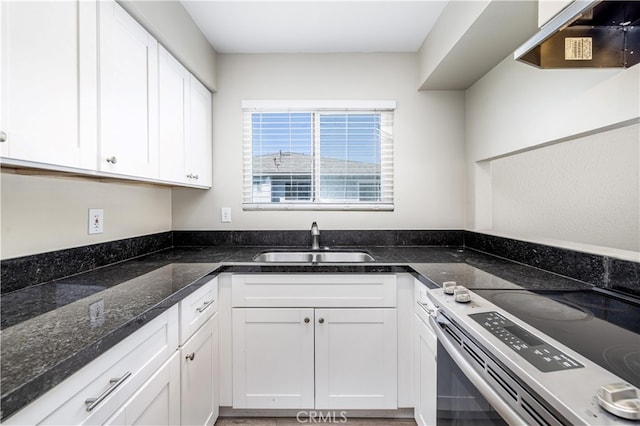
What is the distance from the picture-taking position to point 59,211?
125 centimetres

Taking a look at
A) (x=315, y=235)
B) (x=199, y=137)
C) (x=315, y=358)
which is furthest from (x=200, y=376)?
(x=199, y=137)

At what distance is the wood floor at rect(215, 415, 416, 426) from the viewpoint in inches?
63.4

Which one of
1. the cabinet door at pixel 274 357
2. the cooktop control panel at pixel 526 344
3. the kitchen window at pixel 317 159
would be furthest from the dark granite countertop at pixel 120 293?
the kitchen window at pixel 317 159

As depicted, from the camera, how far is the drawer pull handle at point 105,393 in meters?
0.69

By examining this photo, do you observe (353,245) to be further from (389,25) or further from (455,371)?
(389,25)

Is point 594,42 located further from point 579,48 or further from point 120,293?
point 120,293

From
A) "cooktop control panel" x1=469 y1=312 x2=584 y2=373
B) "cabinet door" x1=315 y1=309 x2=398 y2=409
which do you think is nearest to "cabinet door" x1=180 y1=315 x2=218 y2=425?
"cabinet door" x1=315 y1=309 x2=398 y2=409

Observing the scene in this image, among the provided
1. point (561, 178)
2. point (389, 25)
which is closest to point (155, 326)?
point (389, 25)

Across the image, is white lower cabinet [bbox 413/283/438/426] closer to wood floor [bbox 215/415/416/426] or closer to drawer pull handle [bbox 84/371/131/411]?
wood floor [bbox 215/415/416/426]

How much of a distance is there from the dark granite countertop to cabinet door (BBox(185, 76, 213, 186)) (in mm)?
541

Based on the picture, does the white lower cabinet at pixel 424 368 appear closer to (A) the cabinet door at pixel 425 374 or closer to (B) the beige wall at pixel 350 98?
(A) the cabinet door at pixel 425 374

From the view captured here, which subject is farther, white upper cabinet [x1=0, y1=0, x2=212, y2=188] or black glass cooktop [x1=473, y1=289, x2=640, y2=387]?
white upper cabinet [x1=0, y1=0, x2=212, y2=188]

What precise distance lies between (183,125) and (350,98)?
1208 mm

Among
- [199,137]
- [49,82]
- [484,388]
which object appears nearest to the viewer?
[484,388]
